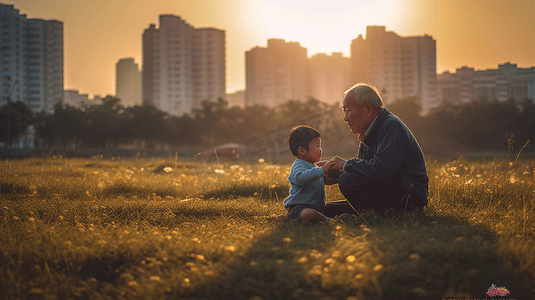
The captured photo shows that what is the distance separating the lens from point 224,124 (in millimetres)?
54375

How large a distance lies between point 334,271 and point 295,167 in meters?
1.95

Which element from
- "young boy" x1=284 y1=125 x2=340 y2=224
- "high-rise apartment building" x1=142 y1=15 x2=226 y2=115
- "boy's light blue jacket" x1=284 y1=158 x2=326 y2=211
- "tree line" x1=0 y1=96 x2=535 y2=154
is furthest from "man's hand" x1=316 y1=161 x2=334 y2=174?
"high-rise apartment building" x1=142 y1=15 x2=226 y2=115

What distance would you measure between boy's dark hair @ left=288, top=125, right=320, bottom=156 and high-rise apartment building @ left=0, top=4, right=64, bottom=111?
124621 millimetres

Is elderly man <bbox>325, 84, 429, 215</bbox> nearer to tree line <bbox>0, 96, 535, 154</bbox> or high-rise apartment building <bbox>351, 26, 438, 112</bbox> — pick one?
tree line <bbox>0, 96, 535, 154</bbox>

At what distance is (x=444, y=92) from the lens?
449 ft

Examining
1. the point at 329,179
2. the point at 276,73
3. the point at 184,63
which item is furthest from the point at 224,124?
the point at 276,73

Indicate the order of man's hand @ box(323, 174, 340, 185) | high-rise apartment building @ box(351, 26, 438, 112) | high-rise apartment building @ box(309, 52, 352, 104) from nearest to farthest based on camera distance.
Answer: man's hand @ box(323, 174, 340, 185) < high-rise apartment building @ box(351, 26, 438, 112) < high-rise apartment building @ box(309, 52, 352, 104)

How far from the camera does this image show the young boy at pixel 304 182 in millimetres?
4271

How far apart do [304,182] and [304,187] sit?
265 millimetres

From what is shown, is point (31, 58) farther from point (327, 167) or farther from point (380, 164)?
point (380, 164)

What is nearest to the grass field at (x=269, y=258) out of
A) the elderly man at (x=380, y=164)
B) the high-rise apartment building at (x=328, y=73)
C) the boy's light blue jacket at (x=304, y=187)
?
the elderly man at (x=380, y=164)

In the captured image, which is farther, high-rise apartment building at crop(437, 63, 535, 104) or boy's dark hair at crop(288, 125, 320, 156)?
high-rise apartment building at crop(437, 63, 535, 104)

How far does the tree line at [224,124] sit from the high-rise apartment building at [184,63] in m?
82.4

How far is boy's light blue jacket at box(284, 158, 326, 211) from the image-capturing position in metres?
4.22
